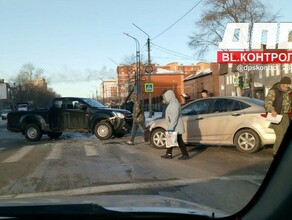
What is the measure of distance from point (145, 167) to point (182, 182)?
212 centimetres

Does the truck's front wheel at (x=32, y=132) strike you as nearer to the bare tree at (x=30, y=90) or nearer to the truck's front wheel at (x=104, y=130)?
the truck's front wheel at (x=104, y=130)

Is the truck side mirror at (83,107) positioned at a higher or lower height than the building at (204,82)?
lower

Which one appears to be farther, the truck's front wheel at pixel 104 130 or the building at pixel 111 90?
the building at pixel 111 90

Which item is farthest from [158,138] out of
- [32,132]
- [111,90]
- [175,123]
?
[111,90]

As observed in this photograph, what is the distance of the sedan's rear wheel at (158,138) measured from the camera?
1415 centimetres

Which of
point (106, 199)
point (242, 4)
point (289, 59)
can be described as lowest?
point (106, 199)

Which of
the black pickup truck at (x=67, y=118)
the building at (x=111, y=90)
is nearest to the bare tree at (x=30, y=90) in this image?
the building at (x=111, y=90)

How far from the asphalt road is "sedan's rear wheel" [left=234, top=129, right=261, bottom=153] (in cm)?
21

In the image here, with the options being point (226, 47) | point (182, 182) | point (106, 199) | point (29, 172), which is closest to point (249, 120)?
point (182, 182)

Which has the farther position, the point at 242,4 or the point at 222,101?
the point at 242,4

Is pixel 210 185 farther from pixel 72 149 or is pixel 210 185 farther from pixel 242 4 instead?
pixel 242 4

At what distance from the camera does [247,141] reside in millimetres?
12219

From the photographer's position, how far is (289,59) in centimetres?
3011

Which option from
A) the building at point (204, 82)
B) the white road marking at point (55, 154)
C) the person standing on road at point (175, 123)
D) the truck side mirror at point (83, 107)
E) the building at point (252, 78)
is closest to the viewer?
the person standing on road at point (175, 123)
